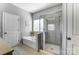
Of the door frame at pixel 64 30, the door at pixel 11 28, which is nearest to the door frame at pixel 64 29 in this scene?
the door frame at pixel 64 30

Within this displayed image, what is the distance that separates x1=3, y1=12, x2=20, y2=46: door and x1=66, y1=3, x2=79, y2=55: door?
2.28 ft

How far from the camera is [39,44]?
1.21 meters

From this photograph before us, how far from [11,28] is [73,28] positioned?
83 centimetres

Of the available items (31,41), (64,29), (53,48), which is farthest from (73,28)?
(31,41)

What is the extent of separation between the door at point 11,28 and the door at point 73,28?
0.70 metres

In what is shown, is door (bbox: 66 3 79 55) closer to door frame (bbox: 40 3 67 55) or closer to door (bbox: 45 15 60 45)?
door frame (bbox: 40 3 67 55)

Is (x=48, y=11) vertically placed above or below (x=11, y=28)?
above

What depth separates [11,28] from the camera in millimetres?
1140

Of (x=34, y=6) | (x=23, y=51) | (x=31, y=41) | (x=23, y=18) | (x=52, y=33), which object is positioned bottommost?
(x=23, y=51)

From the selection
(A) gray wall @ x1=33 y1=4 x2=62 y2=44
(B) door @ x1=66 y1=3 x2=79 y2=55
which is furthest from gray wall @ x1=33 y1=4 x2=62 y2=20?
(B) door @ x1=66 y1=3 x2=79 y2=55

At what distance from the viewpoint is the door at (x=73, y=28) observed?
1.12 meters

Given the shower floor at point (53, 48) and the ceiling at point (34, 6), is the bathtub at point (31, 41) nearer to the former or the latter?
the shower floor at point (53, 48)

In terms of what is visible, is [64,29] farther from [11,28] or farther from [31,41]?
[11,28]

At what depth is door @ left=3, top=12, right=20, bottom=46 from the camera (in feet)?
3.63
